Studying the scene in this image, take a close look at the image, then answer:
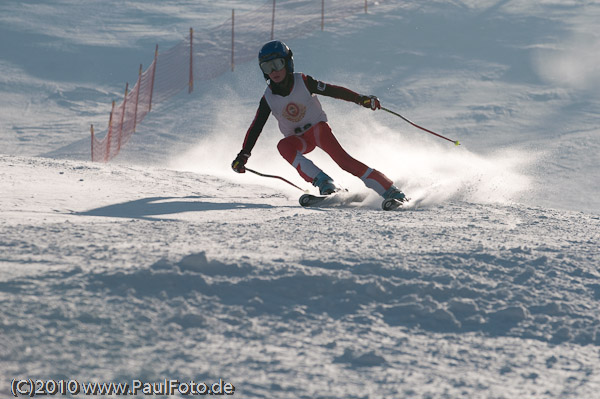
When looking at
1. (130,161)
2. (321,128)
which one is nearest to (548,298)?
(321,128)

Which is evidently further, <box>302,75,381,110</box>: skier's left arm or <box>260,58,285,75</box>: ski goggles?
<box>302,75,381,110</box>: skier's left arm

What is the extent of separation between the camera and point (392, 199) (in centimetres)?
570

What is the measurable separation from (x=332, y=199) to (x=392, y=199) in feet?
1.76

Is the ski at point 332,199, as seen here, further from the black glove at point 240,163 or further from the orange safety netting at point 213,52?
the orange safety netting at point 213,52

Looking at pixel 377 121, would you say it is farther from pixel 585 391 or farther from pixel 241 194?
pixel 585 391

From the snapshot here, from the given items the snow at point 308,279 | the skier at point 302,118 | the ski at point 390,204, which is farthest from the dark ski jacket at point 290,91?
the ski at point 390,204

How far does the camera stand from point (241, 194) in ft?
21.1

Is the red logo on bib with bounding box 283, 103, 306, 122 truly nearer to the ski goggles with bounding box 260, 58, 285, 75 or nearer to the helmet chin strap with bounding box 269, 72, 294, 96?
the helmet chin strap with bounding box 269, 72, 294, 96

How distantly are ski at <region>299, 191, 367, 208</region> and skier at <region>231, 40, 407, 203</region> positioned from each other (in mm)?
79

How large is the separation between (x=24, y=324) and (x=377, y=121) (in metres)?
11.6

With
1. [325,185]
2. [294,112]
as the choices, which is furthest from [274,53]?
[325,185]

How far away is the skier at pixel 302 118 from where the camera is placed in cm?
588

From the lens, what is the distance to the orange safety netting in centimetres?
1539

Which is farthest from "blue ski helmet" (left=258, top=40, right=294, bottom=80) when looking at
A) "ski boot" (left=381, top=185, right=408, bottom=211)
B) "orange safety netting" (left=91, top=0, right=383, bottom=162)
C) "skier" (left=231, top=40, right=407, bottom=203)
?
"orange safety netting" (left=91, top=0, right=383, bottom=162)
